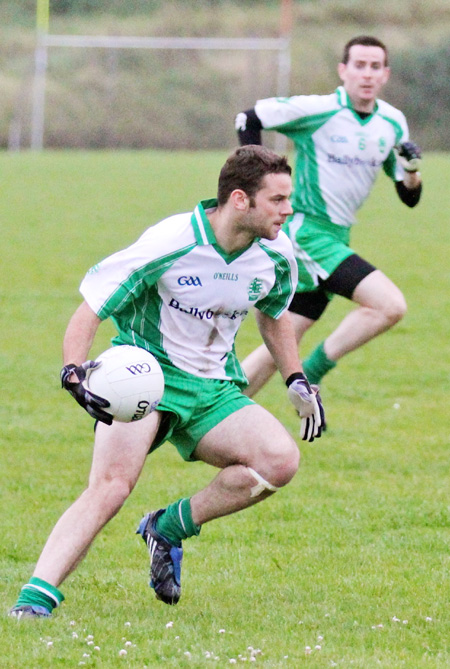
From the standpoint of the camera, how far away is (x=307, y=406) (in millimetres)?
4844

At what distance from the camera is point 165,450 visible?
7.59 m

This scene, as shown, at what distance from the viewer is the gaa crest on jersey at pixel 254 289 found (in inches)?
188

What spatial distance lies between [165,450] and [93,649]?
141 inches

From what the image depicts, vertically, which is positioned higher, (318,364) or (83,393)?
(83,393)

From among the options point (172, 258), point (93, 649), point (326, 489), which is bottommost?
point (326, 489)

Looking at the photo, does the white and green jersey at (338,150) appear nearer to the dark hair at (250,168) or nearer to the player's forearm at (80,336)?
the dark hair at (250,168)

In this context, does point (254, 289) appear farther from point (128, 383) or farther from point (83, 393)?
point (83, 393)

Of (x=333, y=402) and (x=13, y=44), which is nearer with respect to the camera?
(x=333, y=402)

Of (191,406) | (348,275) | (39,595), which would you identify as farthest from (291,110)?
(39,595)

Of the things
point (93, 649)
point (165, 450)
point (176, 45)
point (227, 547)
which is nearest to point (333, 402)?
point (165, 450)

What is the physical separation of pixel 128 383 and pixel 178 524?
0.84m

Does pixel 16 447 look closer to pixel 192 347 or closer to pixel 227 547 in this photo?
pixel 227 547

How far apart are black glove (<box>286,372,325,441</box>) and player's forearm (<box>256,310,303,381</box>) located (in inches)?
4.8

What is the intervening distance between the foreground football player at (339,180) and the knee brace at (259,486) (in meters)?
2.86
